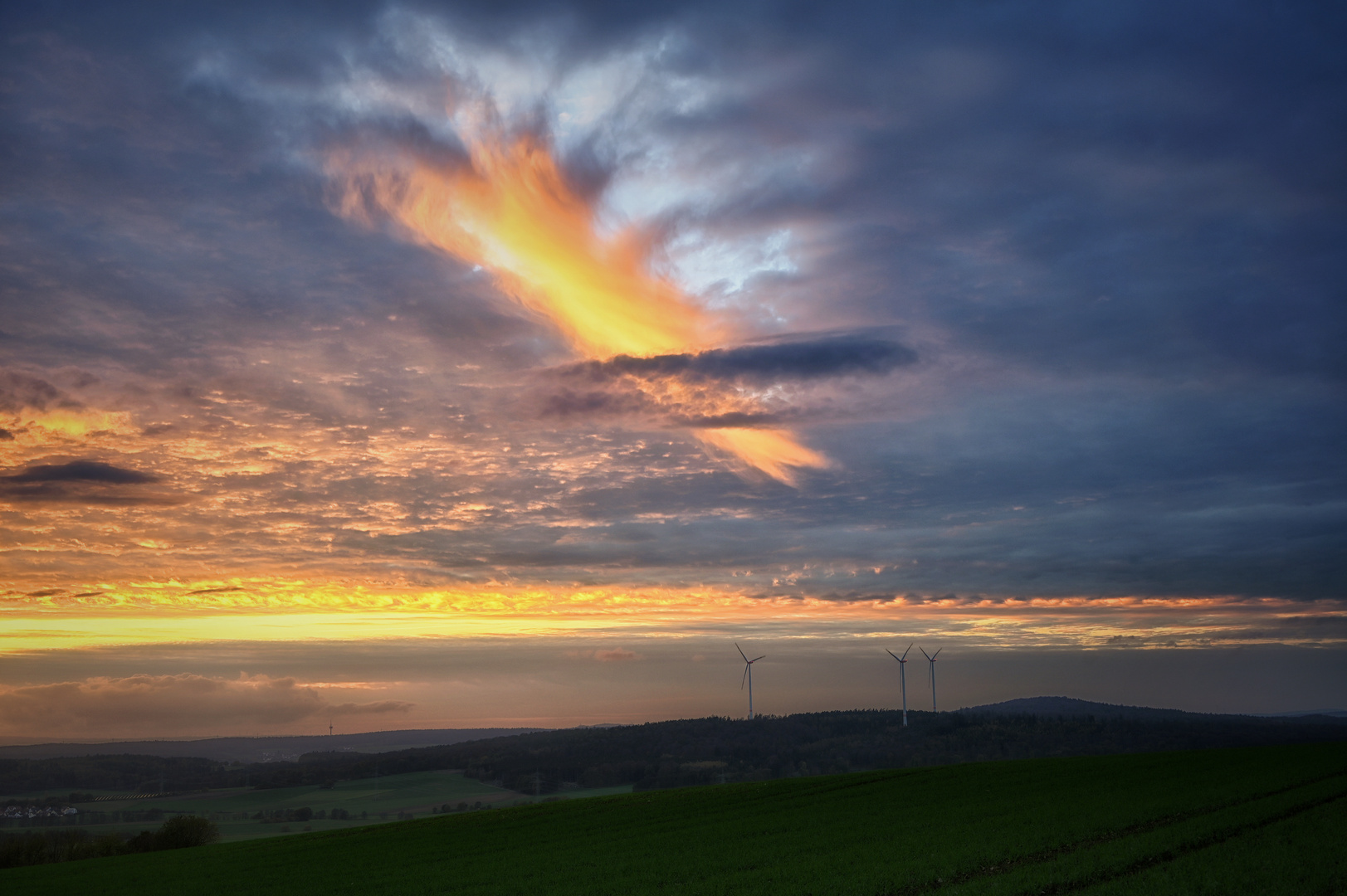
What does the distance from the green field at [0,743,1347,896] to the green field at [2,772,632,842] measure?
6044cm

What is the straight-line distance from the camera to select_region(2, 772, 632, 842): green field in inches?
5241

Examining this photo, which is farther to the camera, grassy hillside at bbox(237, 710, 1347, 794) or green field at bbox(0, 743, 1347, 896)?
A: grassy hillside at bbox(237, 710, 1347, 794)

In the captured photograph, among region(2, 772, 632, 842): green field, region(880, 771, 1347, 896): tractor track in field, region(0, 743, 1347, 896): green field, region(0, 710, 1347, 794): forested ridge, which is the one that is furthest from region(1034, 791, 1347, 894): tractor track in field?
region(0, 710, 1347, 794): forested ridge

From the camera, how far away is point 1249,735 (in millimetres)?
161375

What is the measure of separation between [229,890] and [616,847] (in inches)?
928

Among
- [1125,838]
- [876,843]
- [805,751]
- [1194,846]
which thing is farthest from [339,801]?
[1194,846]

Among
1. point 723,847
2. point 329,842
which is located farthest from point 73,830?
point 723,847

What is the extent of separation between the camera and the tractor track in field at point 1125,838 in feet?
103

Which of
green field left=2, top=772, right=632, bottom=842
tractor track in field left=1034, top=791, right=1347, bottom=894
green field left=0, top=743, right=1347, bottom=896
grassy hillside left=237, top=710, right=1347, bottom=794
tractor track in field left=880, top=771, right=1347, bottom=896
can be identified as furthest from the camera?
grassy hillside left=237, top=710, right=1347, bottom=794

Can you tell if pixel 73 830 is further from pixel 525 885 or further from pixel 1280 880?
pixel 1280 880

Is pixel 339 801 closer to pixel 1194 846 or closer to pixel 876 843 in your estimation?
pixel 876 843

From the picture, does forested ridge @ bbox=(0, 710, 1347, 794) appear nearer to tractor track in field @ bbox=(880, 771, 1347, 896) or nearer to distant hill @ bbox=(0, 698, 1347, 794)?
distant hill @ bbox=(0, 698, 1347, 794)

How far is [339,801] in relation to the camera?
16475cm

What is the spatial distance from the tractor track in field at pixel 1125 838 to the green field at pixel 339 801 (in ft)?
319
